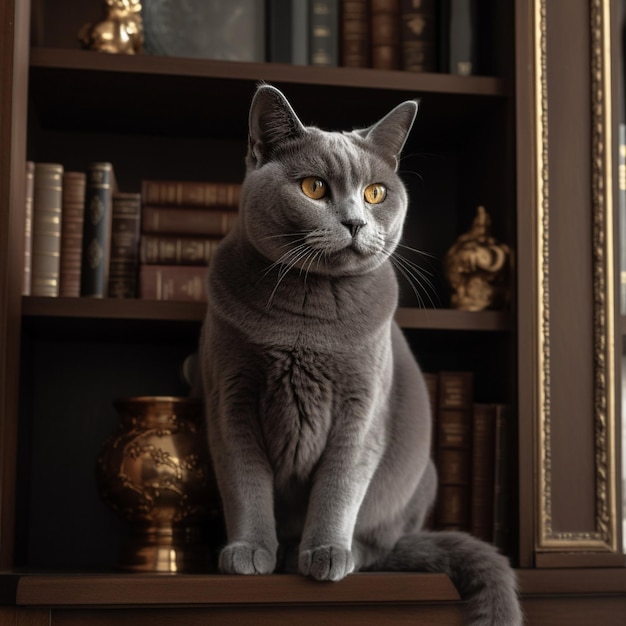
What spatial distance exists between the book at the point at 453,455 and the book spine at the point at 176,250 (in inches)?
16.0

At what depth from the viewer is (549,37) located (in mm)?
1381

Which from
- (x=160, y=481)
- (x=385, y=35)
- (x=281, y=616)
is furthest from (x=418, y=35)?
(x=281, y=616)

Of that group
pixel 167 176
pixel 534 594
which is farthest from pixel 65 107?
pixel 534 594

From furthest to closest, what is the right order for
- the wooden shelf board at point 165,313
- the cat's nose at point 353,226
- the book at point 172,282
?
the book at point 172,282 → the wooden shelf board at point 165,313 → the cat's nose at point 353,226

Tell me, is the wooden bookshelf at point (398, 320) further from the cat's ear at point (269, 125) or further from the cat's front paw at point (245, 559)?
the cat's ear at point (269, 125)

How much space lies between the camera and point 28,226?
1348 millimetres

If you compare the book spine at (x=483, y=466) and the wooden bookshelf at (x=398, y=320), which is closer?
the wooden bookshelf at (x=398, y=320)

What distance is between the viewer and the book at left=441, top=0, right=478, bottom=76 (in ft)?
Answer: 4.72

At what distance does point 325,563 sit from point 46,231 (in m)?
0.61

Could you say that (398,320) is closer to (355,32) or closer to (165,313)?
(165,313)

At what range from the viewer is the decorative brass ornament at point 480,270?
1386 millimetres

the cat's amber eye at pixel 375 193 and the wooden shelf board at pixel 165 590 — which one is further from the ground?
the cat's amber eye at pixel 375 193

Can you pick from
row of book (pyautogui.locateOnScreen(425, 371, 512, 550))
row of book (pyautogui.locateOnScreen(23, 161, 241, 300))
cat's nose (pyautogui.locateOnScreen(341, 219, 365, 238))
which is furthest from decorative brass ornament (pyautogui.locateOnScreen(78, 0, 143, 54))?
row of book (pyautogui.locateOnScreen(425, 371, 512, 550))

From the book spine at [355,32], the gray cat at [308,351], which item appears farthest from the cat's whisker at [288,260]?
the book spine at [355,32]
